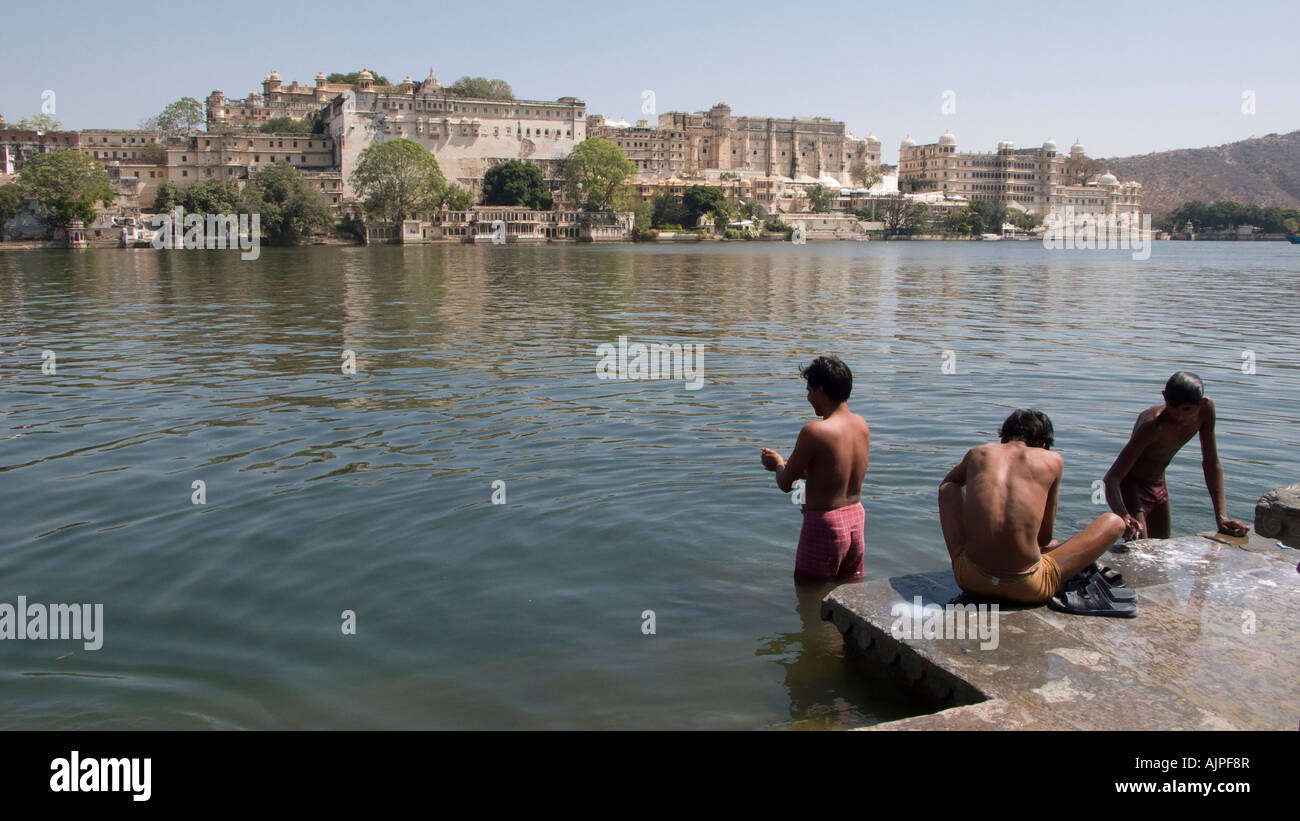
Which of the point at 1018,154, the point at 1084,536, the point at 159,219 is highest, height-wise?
the point at 1018,154

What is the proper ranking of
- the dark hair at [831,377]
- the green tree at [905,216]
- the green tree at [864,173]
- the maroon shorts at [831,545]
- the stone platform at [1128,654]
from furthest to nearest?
the green tree at [864,173] < the green tree at [905,216] < the maroon shorts at [831,545] < the dark hair at [831,377] < the stone platform at [1128,654]

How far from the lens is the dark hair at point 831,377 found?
6125 millimetres

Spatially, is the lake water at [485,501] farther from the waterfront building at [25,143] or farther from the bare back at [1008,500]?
the waterfront building at [25,143]

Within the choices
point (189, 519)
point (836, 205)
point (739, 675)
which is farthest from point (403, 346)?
point (836, 205)

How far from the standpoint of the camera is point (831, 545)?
6.56 meters

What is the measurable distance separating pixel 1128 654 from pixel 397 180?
101472mm

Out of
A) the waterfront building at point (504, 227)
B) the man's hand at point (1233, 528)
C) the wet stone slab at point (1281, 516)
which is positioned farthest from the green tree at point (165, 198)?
the wet stone slab at point (1281, 516)

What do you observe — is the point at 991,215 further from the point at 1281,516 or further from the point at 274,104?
the point at 1281,516

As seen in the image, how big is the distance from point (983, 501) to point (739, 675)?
68.5 inches

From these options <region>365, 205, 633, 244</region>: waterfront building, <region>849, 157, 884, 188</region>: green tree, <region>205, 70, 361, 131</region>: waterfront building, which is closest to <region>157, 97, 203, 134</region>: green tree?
<region>205, 70, 361, 131</region>: waterfront building

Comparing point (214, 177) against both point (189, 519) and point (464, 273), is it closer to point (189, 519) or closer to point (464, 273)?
point (464, 273)

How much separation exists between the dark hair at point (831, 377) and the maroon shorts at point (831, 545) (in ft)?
2.60

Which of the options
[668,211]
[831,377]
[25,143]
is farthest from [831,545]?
[25,143]

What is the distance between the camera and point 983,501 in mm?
5367
